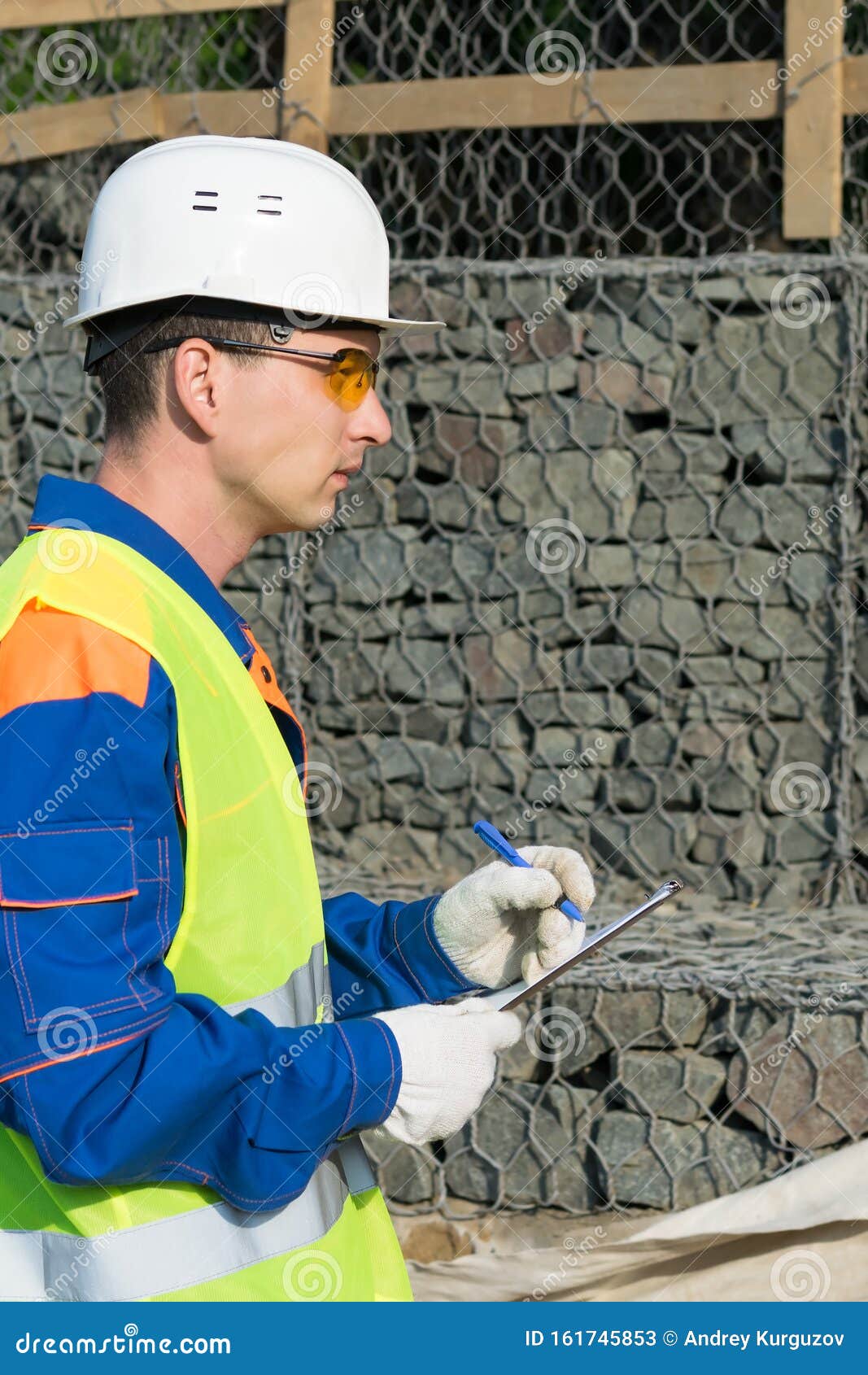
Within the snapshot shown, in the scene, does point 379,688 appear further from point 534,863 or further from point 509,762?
point 534,863

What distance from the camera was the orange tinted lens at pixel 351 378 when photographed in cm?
168

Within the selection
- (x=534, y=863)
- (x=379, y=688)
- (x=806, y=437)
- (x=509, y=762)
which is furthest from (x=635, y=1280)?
(x=806, y=437)

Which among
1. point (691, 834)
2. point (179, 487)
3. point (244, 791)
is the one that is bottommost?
point (691, 834)

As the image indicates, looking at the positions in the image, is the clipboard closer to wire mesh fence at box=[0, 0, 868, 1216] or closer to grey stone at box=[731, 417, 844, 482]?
A: wire mesh fence at box=[0, 0, 868, 1216]

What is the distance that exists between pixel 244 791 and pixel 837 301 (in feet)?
10.4

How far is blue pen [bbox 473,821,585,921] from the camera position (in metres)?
1.82

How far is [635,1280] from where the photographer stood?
2.86 meters

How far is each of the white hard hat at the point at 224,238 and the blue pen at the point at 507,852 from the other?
2.13ft

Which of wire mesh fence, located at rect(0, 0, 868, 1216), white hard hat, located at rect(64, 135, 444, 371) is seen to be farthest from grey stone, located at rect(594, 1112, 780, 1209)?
white hard hat, located at rect(64, 135, 444, 371)

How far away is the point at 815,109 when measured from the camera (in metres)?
4.06

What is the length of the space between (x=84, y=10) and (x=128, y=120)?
1.18 ft

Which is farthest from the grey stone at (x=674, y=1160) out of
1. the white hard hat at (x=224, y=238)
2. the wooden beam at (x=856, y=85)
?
the wooden beam at (x=856, y=85)

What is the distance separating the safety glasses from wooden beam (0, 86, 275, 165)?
2970 mm

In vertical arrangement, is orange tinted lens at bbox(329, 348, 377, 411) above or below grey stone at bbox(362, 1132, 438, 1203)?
above
